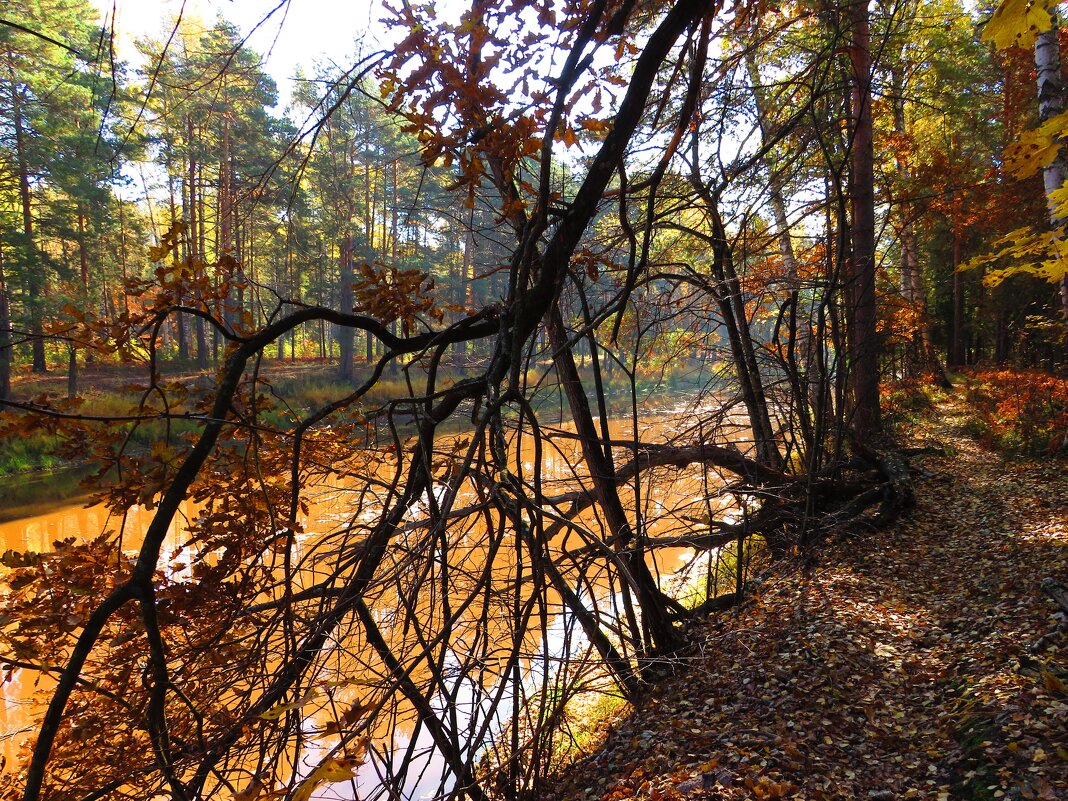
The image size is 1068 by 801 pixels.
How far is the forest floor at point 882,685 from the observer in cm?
261

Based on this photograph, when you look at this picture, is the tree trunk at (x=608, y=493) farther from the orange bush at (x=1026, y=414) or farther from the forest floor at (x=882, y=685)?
the orange bush at (x=1026, y=414)

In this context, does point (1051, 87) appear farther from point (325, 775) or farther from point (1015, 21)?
point (325, 775)

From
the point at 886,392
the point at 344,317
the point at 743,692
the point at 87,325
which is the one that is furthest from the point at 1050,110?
the point at 87,325

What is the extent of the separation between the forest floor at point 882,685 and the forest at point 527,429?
0.17 ft

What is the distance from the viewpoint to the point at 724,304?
547cm

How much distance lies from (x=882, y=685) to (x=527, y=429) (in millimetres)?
3576

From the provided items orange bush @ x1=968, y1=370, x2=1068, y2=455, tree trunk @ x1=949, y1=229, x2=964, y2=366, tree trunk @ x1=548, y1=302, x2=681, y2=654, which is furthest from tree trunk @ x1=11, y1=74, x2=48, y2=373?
tree trunk @ x1=949, y1=229, x2=964, y2=366

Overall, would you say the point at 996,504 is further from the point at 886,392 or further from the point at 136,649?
the point at 136,649

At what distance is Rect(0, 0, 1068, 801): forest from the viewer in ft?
5.00

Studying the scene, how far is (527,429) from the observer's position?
5.95m

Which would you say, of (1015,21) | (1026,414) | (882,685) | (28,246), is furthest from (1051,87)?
(28,246)

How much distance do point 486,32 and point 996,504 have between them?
21.4ft

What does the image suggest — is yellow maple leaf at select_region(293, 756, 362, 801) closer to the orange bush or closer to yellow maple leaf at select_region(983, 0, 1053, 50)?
yellow maple leaf at select_region(983, 0, 1053, 50)

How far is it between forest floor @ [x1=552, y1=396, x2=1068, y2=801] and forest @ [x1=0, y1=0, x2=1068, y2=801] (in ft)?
0.17
